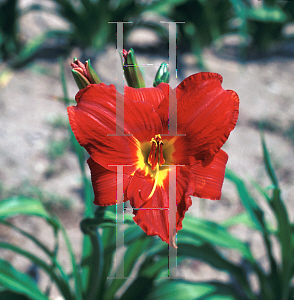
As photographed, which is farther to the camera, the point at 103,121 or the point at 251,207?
the point at 251,207

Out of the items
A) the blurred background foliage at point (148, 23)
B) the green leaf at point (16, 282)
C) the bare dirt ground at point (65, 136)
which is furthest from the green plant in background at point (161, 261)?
the blurred background foliage at point (148, 23)

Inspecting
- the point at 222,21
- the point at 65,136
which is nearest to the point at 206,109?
the point at 65,136

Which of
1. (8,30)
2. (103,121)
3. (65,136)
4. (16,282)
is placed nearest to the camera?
(103,121)

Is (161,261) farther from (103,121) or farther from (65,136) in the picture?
(65,136)

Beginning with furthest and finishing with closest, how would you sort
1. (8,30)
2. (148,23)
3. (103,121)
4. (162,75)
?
1. (148,23)
2. (8,30)
3. (162,75)
4. (103,121)

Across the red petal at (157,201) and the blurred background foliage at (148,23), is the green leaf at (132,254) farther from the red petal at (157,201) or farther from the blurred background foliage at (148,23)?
the blurred background foliage at (148,23)

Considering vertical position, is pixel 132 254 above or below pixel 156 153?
below

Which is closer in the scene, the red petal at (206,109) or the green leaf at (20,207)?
the red petal at (206,109)
